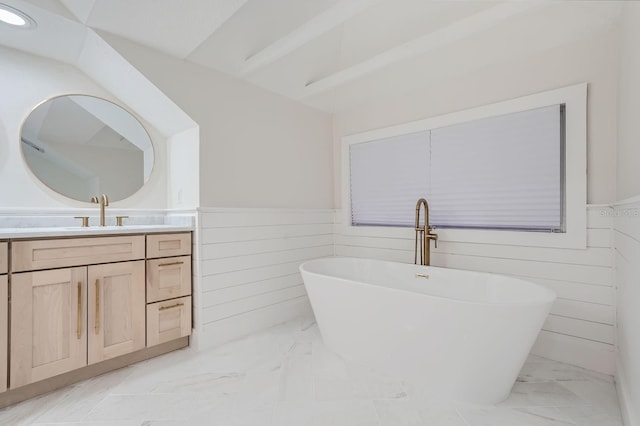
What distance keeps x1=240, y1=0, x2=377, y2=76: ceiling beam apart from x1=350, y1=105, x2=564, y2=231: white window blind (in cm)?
116

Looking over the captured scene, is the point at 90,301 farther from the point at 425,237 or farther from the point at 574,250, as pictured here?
the point at 574,250

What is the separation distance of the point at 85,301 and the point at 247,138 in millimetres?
1607

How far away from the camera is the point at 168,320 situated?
217cm

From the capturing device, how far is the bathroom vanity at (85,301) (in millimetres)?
1604

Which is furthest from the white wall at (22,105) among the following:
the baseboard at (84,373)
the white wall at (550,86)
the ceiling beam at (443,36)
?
the white wall at (550,86)

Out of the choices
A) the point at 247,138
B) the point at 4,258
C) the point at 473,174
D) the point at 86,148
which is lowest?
the point at 4,258

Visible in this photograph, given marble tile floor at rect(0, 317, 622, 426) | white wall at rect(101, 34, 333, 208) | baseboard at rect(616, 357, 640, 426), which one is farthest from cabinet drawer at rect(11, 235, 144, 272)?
baseboard at rect(616, 357, 640, 426)

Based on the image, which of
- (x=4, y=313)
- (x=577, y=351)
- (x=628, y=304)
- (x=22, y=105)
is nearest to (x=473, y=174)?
(x=628, y=304)

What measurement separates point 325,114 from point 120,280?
94.9 inches

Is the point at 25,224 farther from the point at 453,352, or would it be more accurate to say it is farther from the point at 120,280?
the point at 453,352

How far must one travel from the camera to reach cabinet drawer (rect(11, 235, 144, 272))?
163 centimetres

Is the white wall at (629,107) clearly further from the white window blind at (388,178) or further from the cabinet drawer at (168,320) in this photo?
the cabinet drawer at (168,320)

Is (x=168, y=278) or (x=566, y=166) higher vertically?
(x=566, y=166)

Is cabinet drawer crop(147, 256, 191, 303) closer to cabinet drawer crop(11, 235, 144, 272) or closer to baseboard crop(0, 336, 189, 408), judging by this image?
cabinet drawer crop(11, 235, 144, 272)
